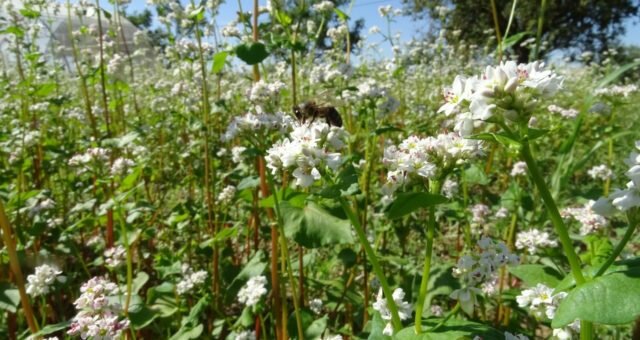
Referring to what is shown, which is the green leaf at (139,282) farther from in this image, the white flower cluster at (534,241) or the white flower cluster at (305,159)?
the white flower cluster at (534,241)

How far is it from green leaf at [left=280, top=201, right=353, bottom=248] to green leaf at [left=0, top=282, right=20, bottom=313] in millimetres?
1059

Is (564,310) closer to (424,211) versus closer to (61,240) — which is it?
(424,211)

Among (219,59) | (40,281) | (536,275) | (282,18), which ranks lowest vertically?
(40,281)

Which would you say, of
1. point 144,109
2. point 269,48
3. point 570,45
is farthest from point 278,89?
point 570,45

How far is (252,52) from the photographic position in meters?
1.84

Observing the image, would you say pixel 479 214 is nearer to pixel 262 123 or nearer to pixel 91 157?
pixel 262 123

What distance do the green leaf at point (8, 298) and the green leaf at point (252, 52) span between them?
3.79 feet

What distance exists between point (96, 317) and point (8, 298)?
28.2 inches

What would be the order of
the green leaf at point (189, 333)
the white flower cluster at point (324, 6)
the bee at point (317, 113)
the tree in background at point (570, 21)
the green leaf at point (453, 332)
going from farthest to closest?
the tree in background at point (570, 21) < the white flower cluster at point (324, 6) < the bee at point (317, 113) < the green leaf at point (189, 333) < the green leaf at point (453, 332)

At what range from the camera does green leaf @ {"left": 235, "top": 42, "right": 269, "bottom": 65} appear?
1.82 m

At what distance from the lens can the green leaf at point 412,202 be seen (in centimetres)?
89

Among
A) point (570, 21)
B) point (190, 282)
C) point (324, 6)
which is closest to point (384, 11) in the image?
point (324, 6)

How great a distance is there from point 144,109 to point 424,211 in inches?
162

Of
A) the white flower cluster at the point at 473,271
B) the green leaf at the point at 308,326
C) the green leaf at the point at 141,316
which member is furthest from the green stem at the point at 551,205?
the green leaf at the point at 141,316
